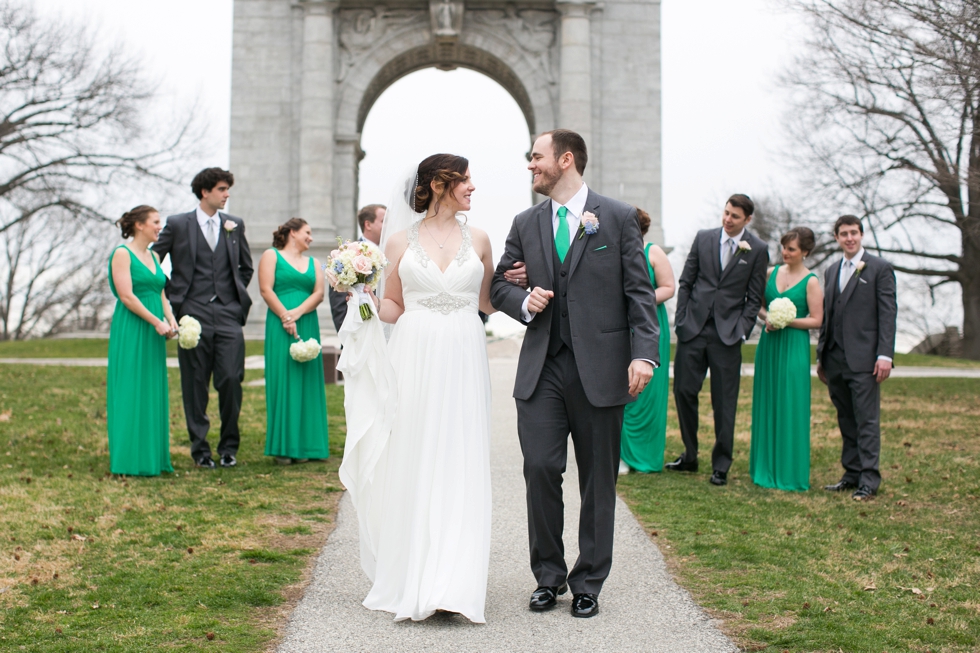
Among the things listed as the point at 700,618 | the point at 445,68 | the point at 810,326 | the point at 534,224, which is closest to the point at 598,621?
the point at 700,618

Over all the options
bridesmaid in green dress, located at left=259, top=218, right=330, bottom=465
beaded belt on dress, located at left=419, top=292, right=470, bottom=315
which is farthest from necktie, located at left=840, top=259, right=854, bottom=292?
bridesmaid in green dress, located at left=259, top=218, right=330, bottom=465

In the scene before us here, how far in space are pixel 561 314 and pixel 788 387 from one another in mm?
4134

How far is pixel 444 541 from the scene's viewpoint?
4.87 m

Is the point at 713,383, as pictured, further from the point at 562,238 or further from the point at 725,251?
the point at 562,238

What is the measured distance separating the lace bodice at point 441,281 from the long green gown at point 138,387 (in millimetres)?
4193

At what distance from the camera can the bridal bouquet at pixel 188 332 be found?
8711 millimetres

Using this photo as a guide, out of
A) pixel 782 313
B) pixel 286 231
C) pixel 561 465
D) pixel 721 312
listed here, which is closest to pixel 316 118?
pixel 286 231

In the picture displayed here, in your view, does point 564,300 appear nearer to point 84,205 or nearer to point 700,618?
point 700,618

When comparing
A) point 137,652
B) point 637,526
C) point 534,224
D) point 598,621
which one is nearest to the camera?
point 137,652

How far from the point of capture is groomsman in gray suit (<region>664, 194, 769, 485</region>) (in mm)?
8547

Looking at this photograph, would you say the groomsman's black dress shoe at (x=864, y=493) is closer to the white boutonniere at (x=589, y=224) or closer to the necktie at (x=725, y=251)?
the necktie at (x=725, y=251)

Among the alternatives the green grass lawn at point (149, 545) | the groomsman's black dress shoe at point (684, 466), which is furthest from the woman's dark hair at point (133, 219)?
the groomsman's black dress shoe at point (684, 466)

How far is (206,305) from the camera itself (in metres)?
9.16

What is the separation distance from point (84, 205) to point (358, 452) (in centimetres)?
2632
